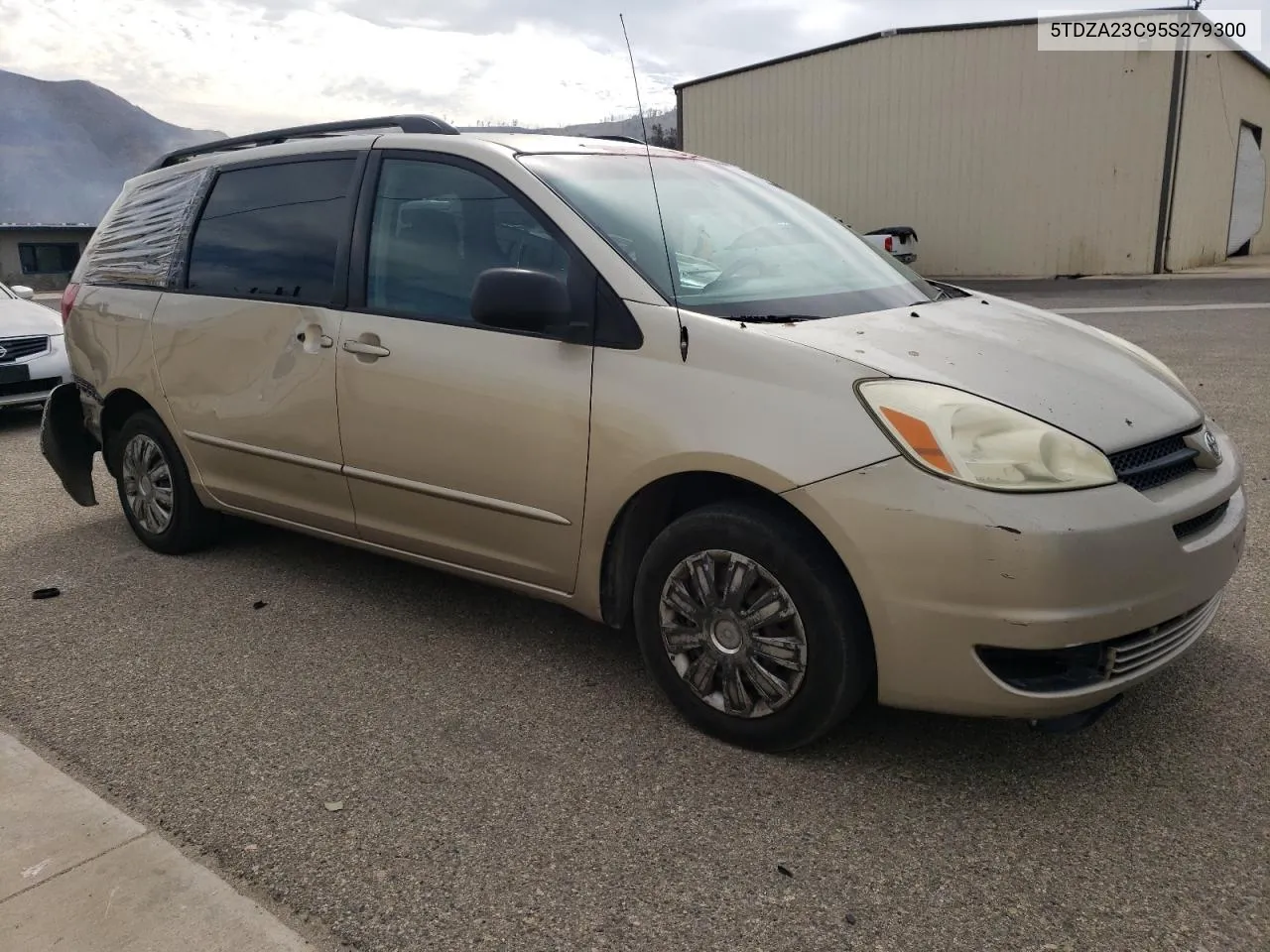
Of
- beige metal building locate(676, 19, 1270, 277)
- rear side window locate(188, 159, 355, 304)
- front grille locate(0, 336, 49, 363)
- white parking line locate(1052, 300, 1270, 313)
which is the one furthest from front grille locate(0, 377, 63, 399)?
beige metal building locate(676, 19, 1270, 277)

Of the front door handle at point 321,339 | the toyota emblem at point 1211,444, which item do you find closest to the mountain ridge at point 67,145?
the front door handle at point 321,339

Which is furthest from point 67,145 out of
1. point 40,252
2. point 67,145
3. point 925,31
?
point 925,31

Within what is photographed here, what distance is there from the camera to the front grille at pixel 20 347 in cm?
792

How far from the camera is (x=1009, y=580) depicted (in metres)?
2.39

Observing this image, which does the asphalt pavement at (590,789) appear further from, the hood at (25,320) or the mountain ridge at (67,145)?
the mountain ridge at (67,145)

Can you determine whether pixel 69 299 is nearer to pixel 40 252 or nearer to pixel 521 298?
pixel 521 298

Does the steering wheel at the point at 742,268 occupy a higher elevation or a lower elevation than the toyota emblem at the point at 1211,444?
higher

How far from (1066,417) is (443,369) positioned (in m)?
1.88

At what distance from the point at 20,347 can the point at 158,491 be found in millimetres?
4361

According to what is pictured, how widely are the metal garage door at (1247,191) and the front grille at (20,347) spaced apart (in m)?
25.8

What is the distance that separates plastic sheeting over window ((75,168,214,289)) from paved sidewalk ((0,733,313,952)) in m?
2.53

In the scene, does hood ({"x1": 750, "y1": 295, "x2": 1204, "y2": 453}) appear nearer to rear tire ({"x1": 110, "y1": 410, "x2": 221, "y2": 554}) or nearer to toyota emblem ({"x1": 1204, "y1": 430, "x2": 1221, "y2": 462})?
toyota emblem ({"x1": 1204, "y1": 430, "x2": 1221, "y2": 462})

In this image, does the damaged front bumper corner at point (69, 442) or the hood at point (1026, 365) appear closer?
the hood at point (1026, 365)

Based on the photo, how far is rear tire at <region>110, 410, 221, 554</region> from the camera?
4.58 meters
